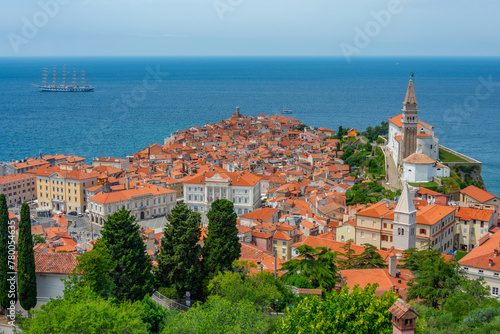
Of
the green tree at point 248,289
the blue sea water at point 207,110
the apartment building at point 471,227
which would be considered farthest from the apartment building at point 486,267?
the blue sea water at point 207,110

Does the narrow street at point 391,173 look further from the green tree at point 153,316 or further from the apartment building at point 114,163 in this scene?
the green tree at point 153,316

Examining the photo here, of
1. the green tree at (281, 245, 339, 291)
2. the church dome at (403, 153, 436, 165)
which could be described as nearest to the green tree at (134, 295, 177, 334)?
the green tree at (281, 245, 339, 291)

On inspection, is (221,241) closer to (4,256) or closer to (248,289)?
(248,289)

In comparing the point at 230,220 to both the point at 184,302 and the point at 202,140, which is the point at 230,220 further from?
the point at 202,140

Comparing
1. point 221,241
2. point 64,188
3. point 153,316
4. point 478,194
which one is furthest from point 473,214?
point 64,188

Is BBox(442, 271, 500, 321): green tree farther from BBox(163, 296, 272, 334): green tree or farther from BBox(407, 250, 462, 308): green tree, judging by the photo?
BBox(163, 296, 272, 334): green tree

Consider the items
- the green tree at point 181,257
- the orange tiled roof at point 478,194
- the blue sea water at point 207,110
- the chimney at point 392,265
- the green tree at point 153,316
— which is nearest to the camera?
the green tree at point 153,316

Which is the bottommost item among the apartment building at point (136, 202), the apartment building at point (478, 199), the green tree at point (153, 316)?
the apartment building at point (136, 202)
